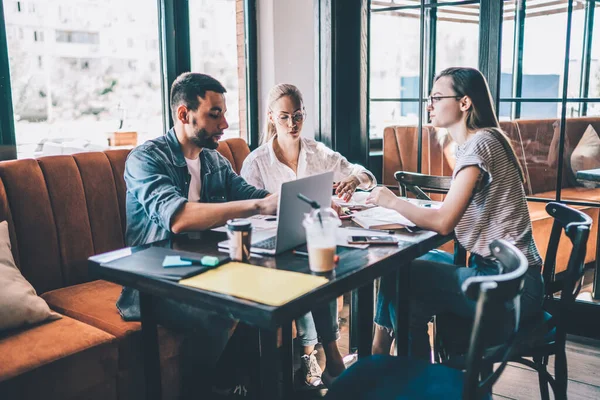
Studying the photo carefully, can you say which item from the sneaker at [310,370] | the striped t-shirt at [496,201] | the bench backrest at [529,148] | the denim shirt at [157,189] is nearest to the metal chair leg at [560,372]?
the striped t-shirt at [496,201]

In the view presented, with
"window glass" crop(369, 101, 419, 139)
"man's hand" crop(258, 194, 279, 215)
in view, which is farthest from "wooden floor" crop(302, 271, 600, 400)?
"window glass" crop(369, 101, 419, 139)

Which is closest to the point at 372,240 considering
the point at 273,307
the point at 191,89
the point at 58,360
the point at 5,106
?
the point at 273,307

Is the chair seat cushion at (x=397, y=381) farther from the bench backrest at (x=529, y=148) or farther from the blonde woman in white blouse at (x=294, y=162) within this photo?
the bench backrest at (x=529, y=148)

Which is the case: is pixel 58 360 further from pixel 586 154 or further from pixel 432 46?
pixel 586 154

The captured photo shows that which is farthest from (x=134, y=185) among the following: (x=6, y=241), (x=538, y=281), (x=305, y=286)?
(x=538, y=281)

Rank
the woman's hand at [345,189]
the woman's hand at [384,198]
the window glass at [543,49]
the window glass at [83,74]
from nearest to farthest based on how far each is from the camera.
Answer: the woman's hand at [384,198] → the woman's hand at [345,189] → the window glass at [83,74] → the window glass at [543,49]

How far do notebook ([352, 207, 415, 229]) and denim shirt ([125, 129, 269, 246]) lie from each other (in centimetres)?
43

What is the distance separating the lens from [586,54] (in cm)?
276

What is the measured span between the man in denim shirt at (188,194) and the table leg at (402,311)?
47 cm

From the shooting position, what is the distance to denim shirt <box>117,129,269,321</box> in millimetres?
1862

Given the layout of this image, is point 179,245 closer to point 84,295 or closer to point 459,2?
point 84,295

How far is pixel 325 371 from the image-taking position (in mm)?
2328

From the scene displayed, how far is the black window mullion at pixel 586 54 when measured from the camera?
2.71 meters

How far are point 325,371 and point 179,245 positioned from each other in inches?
35.9
